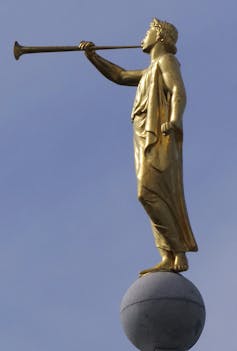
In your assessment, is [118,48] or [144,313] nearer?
[144,313]

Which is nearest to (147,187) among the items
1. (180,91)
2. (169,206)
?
(169,206)

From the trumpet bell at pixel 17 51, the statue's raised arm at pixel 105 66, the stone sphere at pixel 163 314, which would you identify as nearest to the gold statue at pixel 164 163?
the stone sphere at pixel 163 314

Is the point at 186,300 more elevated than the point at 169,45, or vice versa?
the point at 169,45

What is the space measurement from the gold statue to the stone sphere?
556 mm

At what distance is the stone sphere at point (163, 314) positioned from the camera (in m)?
16.5

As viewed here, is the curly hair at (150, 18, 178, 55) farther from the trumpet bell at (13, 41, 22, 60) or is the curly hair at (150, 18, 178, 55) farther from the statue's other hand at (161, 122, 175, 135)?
the trumpet bell at (13, 41, 22, 60)

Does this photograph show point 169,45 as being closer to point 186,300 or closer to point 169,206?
point 169,206

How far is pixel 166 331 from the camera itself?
16547mm

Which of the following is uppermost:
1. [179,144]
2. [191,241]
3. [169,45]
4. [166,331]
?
[169,45]

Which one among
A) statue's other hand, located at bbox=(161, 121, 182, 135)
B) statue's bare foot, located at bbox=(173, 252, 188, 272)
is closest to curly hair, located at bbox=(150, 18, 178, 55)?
statue's other hand, located at bbox=(161, 121, 182, 135)

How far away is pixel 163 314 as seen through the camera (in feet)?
54.2

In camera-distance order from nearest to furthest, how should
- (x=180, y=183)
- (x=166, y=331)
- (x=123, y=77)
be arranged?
(x=166, y=331)
(x=180, y=183)
(x=123, y=77)

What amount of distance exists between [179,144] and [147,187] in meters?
0.87

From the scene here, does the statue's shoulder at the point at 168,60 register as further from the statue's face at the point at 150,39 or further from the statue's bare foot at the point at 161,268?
the statue's bare foot at the point at 161,268
